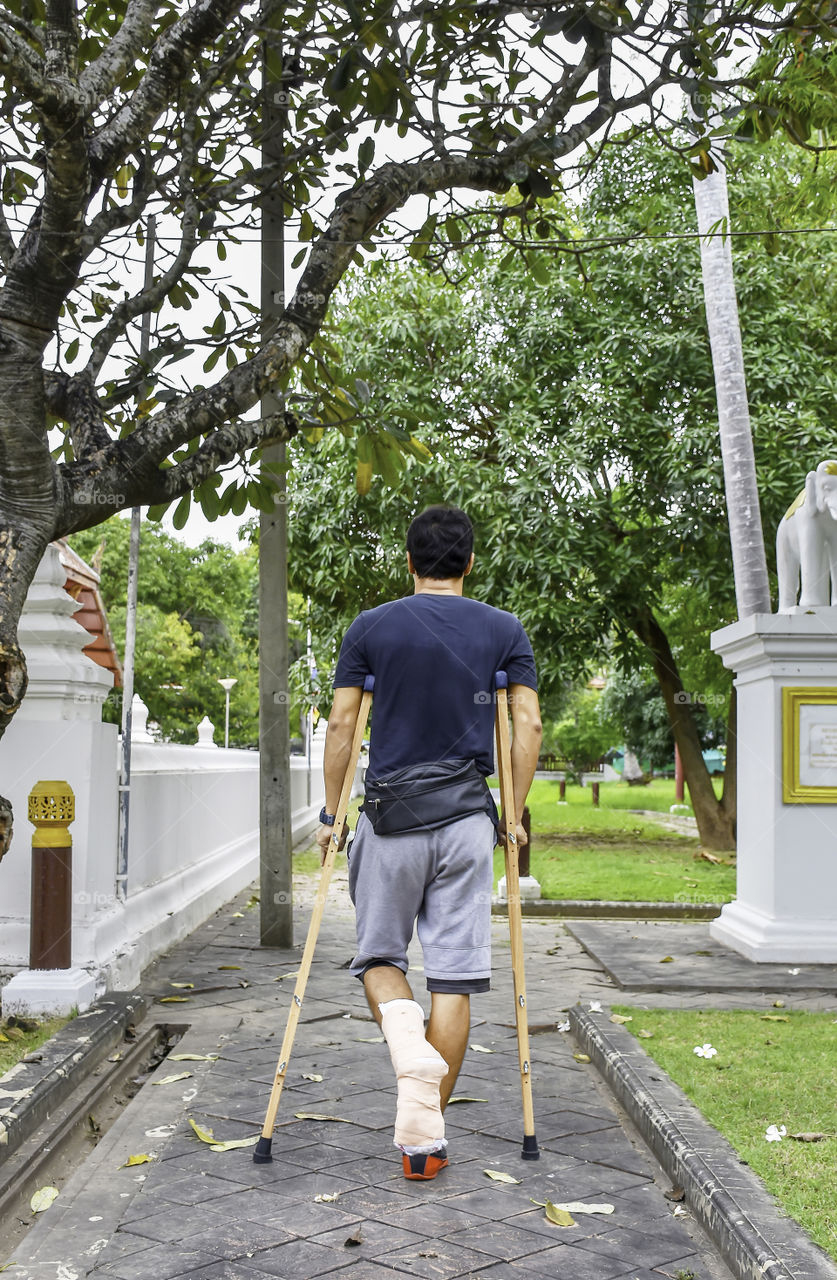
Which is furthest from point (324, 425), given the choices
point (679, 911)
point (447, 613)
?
point (679, 911)

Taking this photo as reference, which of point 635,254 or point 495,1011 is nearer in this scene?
point 495,1011

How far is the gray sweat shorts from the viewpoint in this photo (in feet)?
12.7

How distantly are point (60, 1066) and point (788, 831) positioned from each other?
489 centimetres

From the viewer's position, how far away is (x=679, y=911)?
10.6 m

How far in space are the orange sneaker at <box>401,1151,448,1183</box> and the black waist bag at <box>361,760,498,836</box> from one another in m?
0.97

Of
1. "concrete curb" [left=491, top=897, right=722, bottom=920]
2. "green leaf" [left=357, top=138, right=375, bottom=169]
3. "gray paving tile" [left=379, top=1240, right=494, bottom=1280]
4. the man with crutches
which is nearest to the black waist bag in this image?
the man with crutches

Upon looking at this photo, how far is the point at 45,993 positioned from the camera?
5.67m

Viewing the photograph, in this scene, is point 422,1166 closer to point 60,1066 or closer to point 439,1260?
point 439,1260

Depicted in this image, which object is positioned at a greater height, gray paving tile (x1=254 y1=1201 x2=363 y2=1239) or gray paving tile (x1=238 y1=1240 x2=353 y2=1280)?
gray paving tile (x1=238 y1=1240 x2=353 y2=1280)

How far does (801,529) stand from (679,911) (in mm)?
3901

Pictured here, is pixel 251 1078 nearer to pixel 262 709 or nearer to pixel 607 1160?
pixel 607 1160

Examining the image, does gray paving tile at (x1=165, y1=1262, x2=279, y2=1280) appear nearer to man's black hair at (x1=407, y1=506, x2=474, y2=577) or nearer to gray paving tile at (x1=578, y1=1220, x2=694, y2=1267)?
gray paving tile at (x1=578, y1=1220, x2=694, y2=1267)

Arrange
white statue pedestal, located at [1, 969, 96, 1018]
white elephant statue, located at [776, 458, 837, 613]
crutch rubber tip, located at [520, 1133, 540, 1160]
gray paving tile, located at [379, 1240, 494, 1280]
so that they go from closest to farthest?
1. gray paving tile, located at [379, 1240, 494, 1280]
2. crutch rubber tip, located at [520, 1133, 540, 1160]
3. white statue pedestal, located at [1, 969, 96, 1018]
4. white elephant statue, located at [776, 458, 837, 613]

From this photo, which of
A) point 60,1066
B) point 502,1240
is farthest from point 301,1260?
point 60,1066
